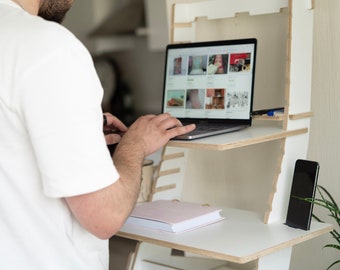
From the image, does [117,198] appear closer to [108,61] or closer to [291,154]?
[291,154]

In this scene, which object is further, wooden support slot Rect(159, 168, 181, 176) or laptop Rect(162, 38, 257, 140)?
wooden support slot Rect(159, 168, 181, 176)

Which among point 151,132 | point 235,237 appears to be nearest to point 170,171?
point 235,237

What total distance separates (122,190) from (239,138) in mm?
409

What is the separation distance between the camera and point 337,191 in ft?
5.94

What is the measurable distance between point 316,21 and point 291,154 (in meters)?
0.34

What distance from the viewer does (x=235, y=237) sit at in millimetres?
1607

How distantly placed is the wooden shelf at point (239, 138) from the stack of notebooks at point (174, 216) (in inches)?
7.8

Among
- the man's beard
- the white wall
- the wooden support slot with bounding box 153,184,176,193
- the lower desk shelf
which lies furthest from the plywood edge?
the man's beard

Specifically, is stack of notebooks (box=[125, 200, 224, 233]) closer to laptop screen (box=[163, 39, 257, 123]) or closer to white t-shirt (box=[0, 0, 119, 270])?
laptop screen (box=[163, 39, 257, 123])

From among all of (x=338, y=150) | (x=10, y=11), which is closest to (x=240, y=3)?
(x=338, y=150)

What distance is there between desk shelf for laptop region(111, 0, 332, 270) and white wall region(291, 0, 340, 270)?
2.9 inches

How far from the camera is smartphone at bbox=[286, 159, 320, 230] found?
1.62 meters

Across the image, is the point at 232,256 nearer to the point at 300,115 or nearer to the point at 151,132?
the point at 151,132

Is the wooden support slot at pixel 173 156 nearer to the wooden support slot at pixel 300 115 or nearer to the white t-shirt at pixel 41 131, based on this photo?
the wooden support slot at pixel 300 115
